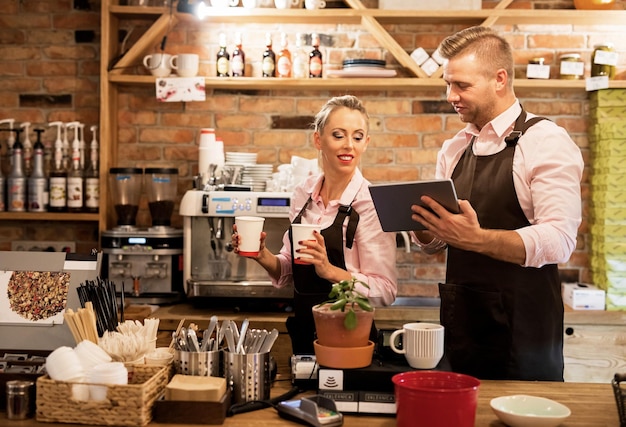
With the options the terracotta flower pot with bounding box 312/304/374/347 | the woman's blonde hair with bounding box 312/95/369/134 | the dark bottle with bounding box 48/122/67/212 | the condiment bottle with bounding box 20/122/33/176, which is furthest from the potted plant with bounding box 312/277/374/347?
the condiment bottle with bounding box 20/122/33/176

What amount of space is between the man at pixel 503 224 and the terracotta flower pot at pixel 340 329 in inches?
20.6

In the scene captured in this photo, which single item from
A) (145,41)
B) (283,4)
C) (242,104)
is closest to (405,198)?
(283,4)

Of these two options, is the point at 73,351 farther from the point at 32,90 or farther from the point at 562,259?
the point at 32,90

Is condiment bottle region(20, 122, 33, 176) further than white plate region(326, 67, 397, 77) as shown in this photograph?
Yes

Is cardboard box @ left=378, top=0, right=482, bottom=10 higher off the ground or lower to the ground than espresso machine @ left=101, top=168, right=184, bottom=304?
higher

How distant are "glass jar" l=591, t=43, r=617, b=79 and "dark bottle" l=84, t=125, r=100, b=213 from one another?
102 inches

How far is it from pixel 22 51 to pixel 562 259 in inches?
126

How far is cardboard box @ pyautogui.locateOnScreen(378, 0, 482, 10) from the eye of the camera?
3.94 m

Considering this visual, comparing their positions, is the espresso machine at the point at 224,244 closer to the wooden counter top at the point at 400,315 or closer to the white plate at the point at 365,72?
the wooden counter top at the point at 400,315

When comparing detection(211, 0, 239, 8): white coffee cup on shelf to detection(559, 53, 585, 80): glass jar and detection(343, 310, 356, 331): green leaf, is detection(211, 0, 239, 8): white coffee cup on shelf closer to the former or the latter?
detection(559, 53, 585, 80): glass jar

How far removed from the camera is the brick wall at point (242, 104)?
4121mm

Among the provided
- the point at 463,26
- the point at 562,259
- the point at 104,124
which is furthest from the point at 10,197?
the point at 562,259

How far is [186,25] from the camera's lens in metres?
4.18

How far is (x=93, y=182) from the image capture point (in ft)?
13.1
